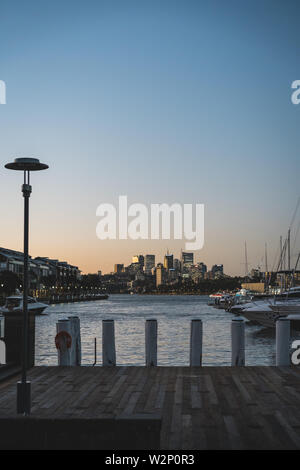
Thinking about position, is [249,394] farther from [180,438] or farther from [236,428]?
[180,438]

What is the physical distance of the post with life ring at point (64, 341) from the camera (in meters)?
16.5

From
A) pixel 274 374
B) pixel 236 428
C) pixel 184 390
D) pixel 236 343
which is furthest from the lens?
pixel 236 343

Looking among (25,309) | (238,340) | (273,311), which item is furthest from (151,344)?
(273,311)

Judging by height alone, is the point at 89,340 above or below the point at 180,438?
below

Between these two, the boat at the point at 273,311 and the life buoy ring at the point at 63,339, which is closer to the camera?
the life buoy ring at the point at 63,339

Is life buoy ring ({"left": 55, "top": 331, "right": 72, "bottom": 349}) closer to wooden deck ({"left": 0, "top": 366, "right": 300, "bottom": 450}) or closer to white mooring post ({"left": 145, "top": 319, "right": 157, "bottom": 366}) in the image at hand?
wooden deck ({"left": 0, "top": 366, "right": 300, "bottom": 450})

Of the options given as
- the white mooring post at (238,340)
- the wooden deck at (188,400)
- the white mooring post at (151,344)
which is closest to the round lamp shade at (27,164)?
the wooden deck at (188,400)

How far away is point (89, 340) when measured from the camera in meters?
51.6

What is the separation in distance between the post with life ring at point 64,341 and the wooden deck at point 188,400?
2.29 feet

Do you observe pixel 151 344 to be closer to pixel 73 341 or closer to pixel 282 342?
pixel 73 341

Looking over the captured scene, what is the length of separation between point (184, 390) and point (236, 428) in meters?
3.56

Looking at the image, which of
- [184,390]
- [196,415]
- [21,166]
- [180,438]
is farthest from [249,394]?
[21,166]

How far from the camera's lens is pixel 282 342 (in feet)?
54.2

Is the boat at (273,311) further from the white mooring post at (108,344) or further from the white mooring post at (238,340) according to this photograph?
the white mooring post at (108,344)
